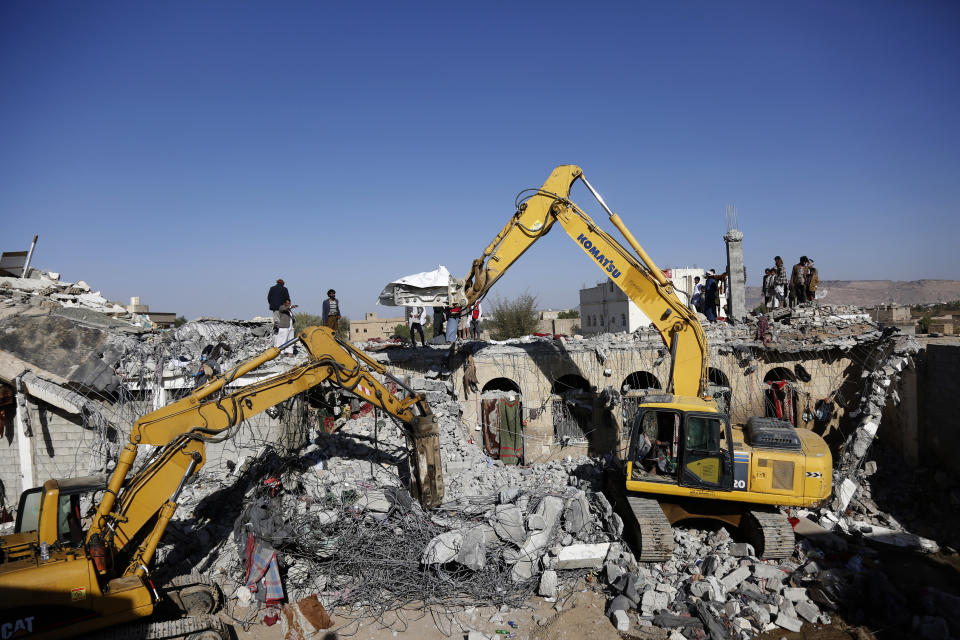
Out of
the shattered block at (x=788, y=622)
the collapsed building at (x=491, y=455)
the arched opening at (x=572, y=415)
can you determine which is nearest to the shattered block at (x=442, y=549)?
the collapsed building at (x=491, y=455)

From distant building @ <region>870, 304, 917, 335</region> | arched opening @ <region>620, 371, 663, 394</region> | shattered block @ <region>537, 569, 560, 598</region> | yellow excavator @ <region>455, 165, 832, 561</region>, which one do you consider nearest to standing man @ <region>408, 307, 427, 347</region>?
yellow excavator @ <region>455, 165, 832, 561</region>

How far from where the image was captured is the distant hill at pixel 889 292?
237ft

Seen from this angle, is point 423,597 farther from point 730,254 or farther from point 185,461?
point 730,254

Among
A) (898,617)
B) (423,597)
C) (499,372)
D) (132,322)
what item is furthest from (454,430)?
(132,322)

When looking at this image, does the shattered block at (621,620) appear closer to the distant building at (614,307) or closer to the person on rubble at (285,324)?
the person on rubble at (285,324)

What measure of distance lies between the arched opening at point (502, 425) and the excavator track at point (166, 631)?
7987 mm

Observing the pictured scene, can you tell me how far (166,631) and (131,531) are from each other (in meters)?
1.26

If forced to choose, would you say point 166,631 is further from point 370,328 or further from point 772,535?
point 370,328

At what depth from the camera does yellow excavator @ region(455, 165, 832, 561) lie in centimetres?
816

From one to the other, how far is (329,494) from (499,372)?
18.7 ft

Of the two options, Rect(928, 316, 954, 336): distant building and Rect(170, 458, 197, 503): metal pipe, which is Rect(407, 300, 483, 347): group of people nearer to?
Rect(170, 458, 197, 503): metal pipe

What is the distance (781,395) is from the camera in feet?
44.8

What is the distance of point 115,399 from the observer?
11.3 metres

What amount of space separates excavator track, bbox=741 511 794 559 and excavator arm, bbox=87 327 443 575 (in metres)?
5.29
